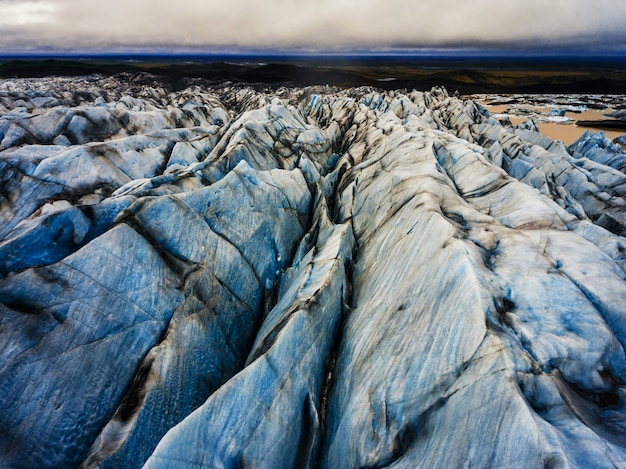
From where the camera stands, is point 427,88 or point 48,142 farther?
point 427,88

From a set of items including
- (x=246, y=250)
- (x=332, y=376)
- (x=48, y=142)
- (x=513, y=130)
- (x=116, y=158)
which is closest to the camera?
(x=332, y=376)

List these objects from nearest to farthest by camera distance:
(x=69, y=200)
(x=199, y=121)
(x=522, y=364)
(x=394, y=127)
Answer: (x=522, y=364), (x=69, y=200), (x=394, y=127), (x=199, y=121)

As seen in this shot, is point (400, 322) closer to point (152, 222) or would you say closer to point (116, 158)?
point (152, 222)

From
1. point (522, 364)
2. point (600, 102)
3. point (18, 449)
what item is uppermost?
point (522, 364)

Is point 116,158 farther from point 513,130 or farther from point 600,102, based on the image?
point 600,102

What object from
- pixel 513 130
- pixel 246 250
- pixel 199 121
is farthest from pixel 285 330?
pixel 513 130

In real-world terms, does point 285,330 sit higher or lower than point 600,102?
higher
